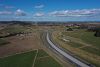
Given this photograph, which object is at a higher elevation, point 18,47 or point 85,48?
point 85,48

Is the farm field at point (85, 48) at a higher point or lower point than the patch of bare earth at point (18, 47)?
higher

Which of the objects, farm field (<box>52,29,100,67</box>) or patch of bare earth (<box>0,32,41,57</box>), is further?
patch of bare earth (<box>0,32,41,57</box>)

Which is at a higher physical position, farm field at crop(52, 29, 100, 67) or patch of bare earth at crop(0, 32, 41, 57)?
farm field at crop(52, 29, 100, 67)

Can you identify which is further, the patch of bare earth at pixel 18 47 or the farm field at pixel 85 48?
the patch of bare earth at pixel 18 47

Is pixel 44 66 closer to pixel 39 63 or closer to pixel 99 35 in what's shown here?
pixel 39 63

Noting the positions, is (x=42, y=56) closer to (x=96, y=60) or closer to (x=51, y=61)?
(x=51, y=61)

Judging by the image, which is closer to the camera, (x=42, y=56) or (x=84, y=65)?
(x=84, y=65)

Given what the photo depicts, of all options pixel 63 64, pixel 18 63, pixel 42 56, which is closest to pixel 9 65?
pixel 18 63

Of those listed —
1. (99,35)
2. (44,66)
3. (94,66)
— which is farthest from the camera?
(99,35)

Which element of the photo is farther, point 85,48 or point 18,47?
point 18,47

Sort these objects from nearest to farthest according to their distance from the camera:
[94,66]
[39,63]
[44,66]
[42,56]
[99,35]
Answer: [94,66], [44,66], [39,63], [42,56], [99,35]
